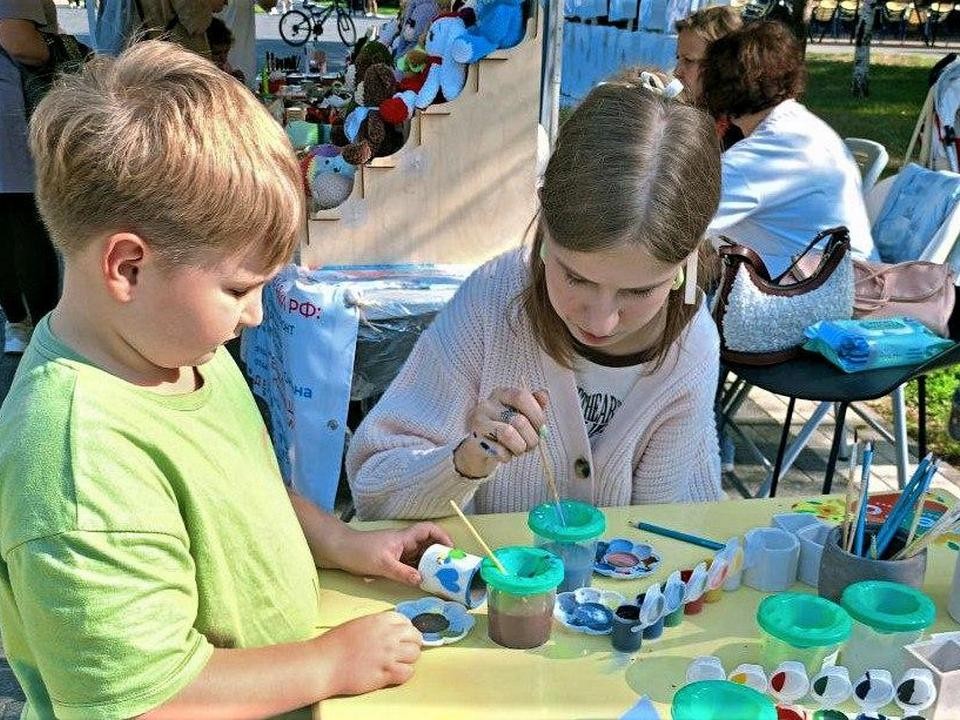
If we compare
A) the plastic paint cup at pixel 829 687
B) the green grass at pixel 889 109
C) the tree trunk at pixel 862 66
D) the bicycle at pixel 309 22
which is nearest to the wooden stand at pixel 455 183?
the plastic paint cup at pixel 829 687

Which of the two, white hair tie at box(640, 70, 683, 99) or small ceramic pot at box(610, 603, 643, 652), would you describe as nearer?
small ceramic pot at box(610, 603, 643, 652)

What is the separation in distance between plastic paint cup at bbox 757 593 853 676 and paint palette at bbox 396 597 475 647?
0.34m

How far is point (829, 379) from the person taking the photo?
2490 mm

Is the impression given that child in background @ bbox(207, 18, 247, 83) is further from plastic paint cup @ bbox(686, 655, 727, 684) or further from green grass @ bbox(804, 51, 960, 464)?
plastic paint cup @ bbox(686, 655, 727, 684)

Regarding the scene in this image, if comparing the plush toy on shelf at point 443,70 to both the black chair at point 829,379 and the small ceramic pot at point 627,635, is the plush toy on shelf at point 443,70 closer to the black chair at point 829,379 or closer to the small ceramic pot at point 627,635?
the black chair at point 829,379

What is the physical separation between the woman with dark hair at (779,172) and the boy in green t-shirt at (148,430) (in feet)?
7.52

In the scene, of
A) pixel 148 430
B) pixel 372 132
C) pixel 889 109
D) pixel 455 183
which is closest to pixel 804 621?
pixel 148 430

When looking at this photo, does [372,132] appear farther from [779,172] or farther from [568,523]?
[568,523]

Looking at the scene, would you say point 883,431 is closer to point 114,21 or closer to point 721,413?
point 721,413

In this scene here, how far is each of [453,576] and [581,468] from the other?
16.4 inches

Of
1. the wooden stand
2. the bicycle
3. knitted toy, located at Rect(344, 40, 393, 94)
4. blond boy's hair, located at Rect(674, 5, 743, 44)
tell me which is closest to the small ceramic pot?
the wooden stand

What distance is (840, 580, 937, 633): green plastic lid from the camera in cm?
108

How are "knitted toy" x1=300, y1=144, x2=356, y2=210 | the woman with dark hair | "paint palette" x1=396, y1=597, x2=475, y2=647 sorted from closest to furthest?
"paint palette" x1=396, y1=597, x2=475, y2=647
"knitted toy" x1=300, y1=144, x2=356, y2=210
the woman with dark hair

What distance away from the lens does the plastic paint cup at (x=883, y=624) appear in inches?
42.5
